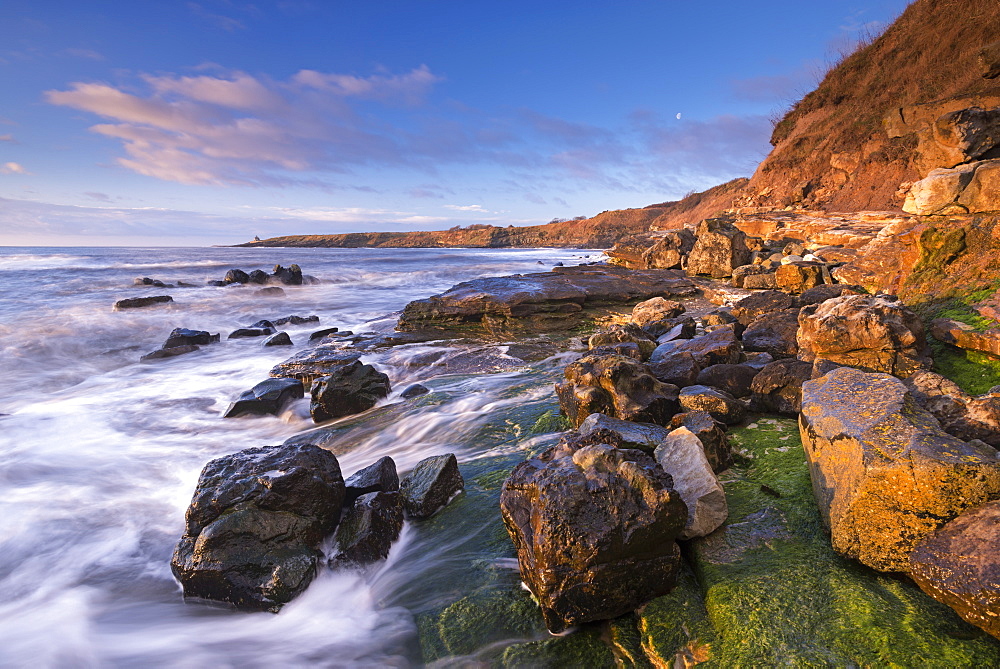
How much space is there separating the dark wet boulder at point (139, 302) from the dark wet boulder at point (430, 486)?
750 inches

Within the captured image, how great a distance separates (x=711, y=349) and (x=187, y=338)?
12.6 m

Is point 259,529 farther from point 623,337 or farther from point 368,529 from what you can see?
point 623,337

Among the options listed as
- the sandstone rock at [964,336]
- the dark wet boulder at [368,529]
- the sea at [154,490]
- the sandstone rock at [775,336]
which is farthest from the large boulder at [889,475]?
the sandstone rock at [775,336]

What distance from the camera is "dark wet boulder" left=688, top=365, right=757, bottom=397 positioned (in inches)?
191

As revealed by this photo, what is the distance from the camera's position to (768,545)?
2.72m

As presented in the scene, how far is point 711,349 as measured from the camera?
5.80 meters

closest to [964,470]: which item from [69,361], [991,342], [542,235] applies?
[991,342]

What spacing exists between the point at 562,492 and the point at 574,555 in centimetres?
31

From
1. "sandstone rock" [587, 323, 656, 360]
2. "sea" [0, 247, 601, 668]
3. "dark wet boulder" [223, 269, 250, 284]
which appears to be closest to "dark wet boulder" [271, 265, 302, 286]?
"dark wet boulder" [223, 269, 250, 284]

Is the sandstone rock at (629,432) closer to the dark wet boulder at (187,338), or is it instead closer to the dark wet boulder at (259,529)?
the dark wet boulder at (259,529)

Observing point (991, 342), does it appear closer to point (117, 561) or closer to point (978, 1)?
point (117, 561)

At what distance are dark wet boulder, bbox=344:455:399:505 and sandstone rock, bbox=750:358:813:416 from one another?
3.35 metres

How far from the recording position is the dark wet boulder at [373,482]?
13.2 feet

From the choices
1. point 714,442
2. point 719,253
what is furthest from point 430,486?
point 719,253
